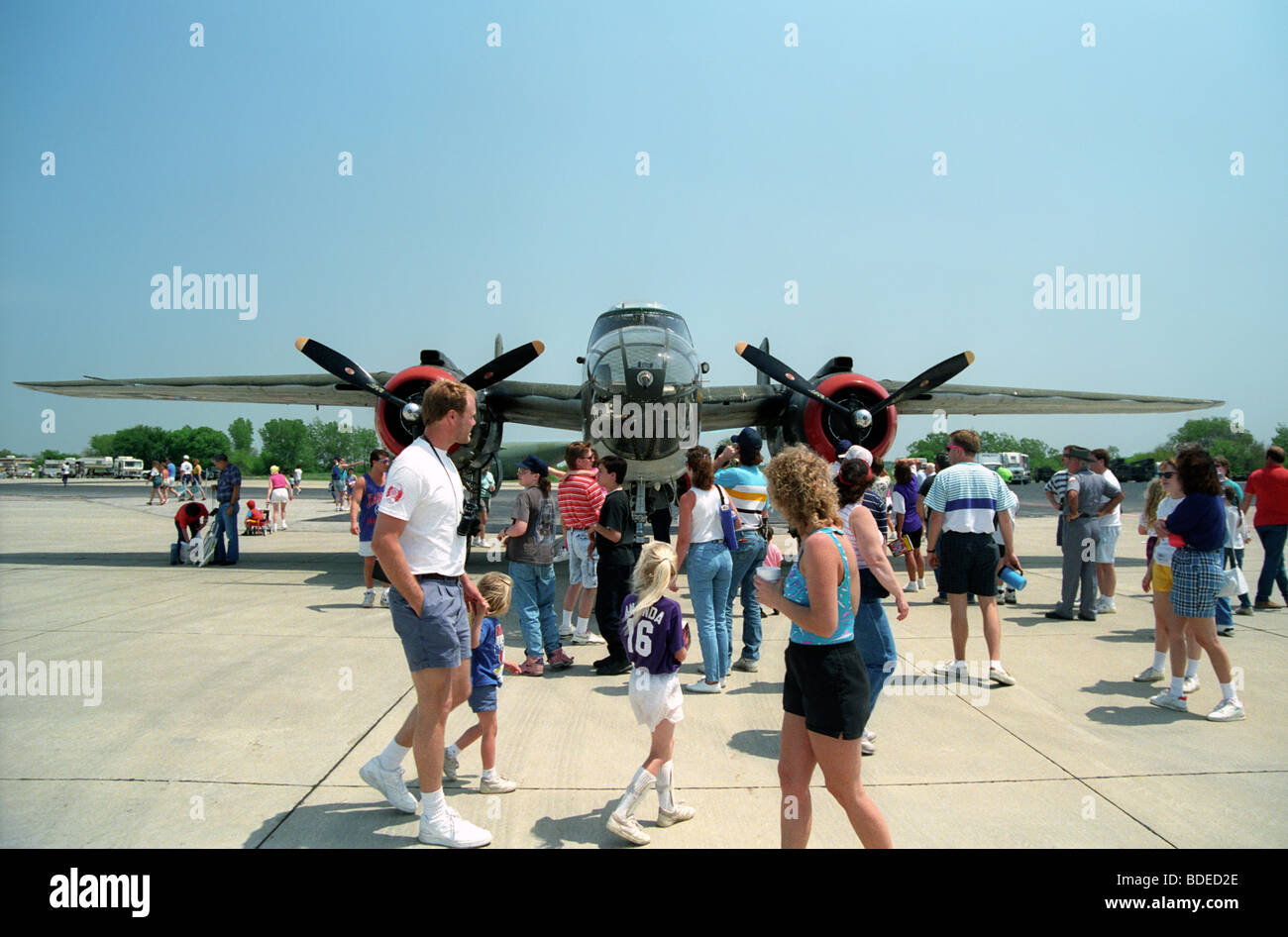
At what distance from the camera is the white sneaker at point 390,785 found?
379 centimetres

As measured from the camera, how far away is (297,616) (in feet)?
28.7

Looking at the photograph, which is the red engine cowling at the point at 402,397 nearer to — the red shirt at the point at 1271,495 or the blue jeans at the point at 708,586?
the blue jeans at the point at 708,586

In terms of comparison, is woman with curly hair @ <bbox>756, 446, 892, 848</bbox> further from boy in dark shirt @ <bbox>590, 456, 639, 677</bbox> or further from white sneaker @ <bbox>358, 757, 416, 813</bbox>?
boy in dark shirt @ <bbox>590, 456, 639, 677</bbox>

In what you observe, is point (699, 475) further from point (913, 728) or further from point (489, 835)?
point (489, 835)

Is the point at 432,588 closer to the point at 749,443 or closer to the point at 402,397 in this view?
the point at 749,443

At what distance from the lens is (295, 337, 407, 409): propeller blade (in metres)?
11.4

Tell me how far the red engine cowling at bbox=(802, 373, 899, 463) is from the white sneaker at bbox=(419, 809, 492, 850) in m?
10.7

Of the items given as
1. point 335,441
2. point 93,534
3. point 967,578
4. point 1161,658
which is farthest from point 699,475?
point 335,441

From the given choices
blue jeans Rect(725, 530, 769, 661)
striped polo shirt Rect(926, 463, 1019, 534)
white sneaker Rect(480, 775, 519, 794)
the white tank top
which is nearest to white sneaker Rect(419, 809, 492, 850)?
white sneaker Rect(480, 775, 519, 794)

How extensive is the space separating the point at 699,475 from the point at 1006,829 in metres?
3.29

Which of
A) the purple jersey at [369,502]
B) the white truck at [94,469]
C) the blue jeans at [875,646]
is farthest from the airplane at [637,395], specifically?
the white truck at [94,469]

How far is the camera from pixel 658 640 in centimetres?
378

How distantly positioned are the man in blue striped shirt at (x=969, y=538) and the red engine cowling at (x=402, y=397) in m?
8.49

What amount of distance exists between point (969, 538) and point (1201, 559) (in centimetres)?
157
